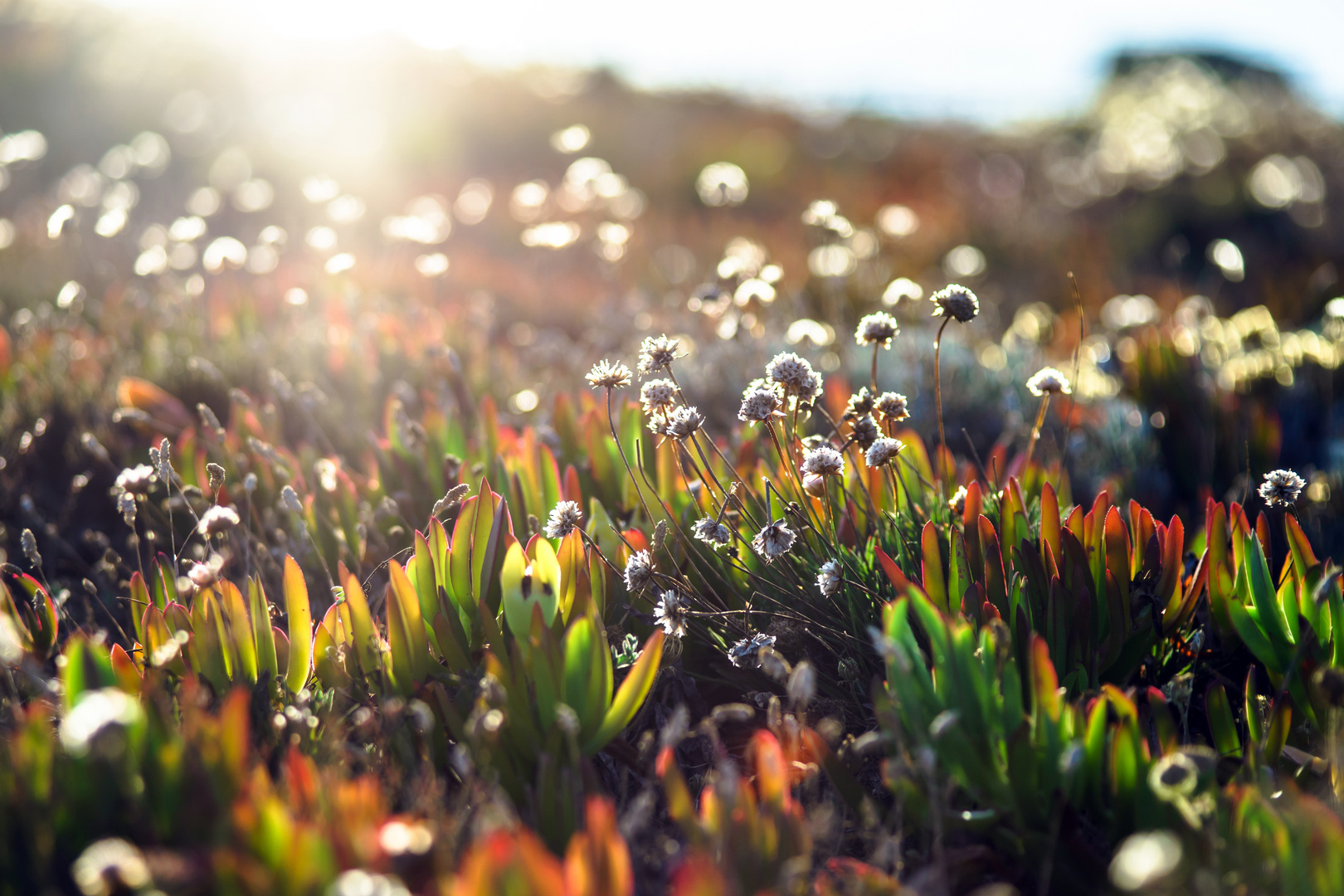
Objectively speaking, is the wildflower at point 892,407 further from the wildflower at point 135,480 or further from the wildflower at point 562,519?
the wildflower at point 135,480

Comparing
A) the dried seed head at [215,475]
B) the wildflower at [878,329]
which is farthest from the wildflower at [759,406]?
the dried seed head at [215,475]

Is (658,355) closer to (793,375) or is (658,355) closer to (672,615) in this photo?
(793,375)

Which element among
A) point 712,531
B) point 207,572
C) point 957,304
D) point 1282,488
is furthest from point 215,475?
point 1282,488

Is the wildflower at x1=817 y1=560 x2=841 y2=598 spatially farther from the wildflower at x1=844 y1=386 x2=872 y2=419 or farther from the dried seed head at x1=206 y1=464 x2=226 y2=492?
the dried seed head at x1=206 y1=464 x2=226 y2=492

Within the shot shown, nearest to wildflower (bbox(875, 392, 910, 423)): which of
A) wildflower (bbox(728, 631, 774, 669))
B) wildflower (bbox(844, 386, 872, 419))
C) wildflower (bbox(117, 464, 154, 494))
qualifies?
wildflower (bbox(844, 386, 872, 419))

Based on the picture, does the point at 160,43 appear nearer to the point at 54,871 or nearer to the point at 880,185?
the point at 880,185

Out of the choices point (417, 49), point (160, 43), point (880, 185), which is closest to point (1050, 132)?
point (880, 185)
